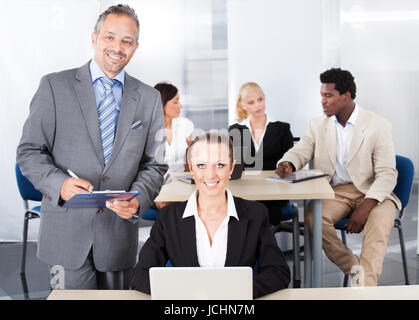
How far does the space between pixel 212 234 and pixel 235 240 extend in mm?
85

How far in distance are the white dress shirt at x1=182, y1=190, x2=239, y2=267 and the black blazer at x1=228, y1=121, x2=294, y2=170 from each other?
1768 millimetres

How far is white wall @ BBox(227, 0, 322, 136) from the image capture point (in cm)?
430

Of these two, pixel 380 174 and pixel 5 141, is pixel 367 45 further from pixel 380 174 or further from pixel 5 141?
pixel 5 141

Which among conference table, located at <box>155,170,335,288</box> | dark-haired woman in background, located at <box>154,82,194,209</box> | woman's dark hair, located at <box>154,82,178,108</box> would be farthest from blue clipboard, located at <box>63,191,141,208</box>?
woman's dark hair, located at <box>154,82,178,108</box>

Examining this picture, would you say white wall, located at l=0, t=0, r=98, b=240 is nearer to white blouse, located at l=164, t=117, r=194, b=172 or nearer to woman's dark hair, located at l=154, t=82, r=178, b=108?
woman's dark hair, located at l=154, t=82, r=178, b=108

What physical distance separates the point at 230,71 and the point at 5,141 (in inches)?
84.6

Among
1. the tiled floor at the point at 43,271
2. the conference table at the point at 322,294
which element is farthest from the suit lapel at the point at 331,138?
the conference table at the point at 322,294

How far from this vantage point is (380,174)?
2.76m

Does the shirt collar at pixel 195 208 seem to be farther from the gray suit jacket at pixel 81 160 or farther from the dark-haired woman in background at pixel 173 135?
the dark-haired woman in background at pixel 173 135

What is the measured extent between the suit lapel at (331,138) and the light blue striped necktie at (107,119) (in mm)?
1750

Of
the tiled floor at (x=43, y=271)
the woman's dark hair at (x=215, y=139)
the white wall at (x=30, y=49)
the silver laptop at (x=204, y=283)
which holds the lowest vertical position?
the tiled floor at (x=43, y=271)

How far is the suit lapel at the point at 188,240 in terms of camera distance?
144 cm

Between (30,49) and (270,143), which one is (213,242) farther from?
(30,49)

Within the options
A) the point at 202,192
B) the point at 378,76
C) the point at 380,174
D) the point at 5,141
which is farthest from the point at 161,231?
the point at 378,76
